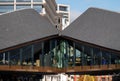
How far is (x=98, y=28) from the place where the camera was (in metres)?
53.2

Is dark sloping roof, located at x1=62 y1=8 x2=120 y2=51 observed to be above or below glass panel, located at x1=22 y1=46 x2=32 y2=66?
above

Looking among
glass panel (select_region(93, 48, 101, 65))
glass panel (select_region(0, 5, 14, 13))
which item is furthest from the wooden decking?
glass panel (select_region(0, 5, 14, 13))

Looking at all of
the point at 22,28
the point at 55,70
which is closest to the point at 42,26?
the point at 22,28

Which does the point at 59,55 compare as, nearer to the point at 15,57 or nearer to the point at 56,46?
the point at 56,46

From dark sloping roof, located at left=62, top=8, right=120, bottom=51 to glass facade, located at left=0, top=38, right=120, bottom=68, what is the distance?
3.31 feet

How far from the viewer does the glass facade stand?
163 ft

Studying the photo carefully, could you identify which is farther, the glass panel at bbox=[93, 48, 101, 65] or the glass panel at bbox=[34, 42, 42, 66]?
the glass panel at bbox=[34, 42, 42, 66]

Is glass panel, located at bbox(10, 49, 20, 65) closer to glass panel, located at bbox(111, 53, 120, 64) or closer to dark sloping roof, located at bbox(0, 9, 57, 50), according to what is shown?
dark sloping roof, located at bbox(0, 9, 57, 50)

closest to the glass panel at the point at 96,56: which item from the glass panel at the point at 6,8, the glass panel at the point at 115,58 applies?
the glass panel at the point at 115,58

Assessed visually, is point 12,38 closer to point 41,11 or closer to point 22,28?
point 22,28

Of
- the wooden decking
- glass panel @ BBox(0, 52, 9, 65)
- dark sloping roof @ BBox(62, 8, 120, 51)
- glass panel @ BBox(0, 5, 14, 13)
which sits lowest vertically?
the wooden decking

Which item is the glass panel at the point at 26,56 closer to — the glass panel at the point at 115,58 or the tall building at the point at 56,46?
the tall building at the point at 56,46

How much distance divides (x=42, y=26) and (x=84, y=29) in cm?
523

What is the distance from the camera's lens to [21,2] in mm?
109000
